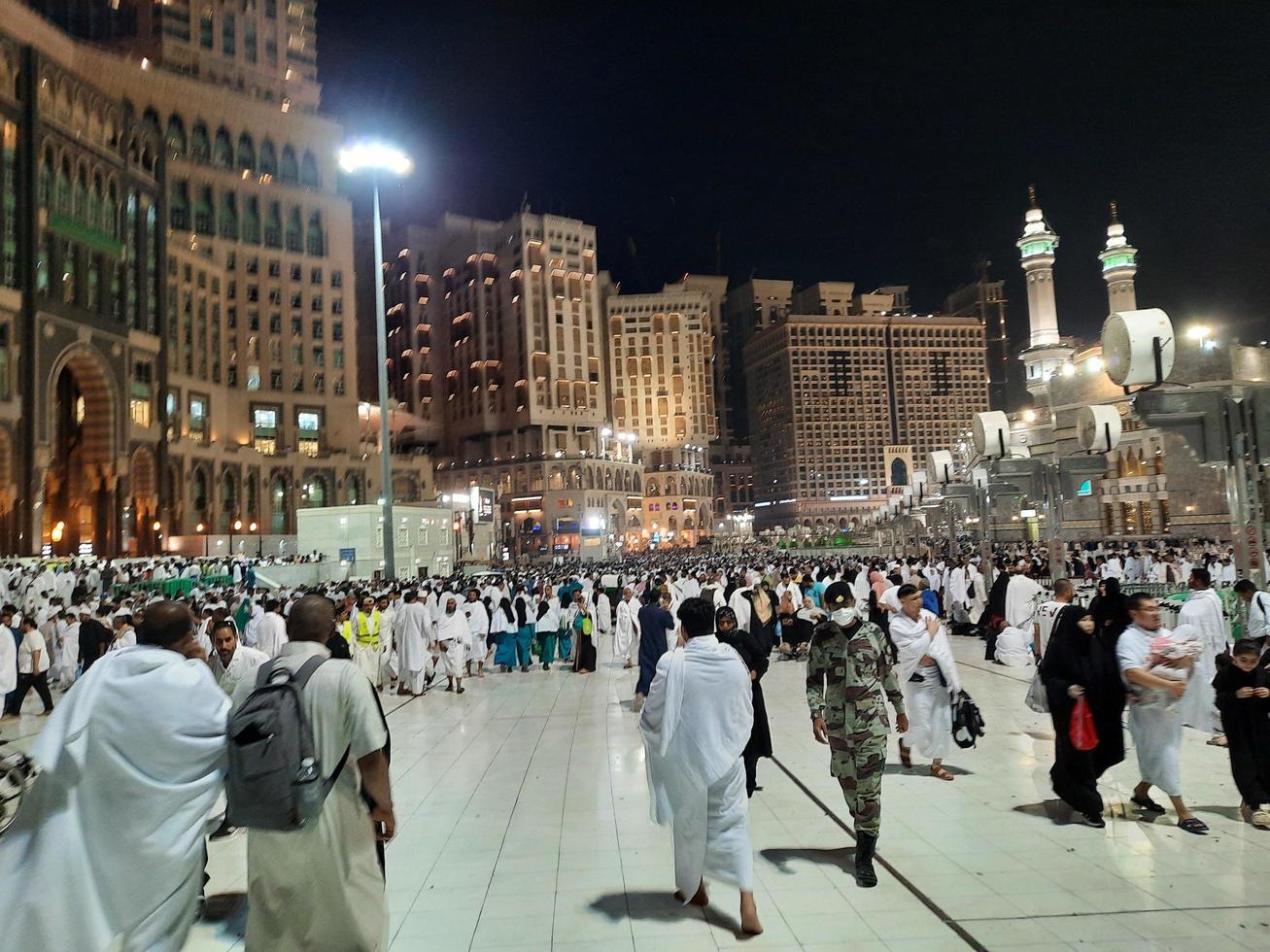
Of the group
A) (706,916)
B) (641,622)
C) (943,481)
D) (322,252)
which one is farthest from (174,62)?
(706,916)

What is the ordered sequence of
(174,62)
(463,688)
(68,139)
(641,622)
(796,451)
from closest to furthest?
(641,622)
(463,688)
(68,139)
(174,62)
(796,451)

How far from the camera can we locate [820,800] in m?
6.30

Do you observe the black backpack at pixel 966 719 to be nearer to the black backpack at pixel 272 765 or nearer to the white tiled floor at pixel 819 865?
the white tiled floor at pixel 819 865

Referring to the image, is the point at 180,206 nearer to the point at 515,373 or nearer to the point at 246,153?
the point at 246,153

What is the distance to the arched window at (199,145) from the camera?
5441cm

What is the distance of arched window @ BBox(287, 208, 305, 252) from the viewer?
2308 inches

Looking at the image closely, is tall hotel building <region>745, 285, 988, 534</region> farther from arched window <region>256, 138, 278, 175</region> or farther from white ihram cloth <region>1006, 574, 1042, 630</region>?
white ihram cloth <region>1006, 574, 1042, 630</region>

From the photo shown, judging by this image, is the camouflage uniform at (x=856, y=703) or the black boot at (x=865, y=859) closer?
the black boot at (x=865, y=859)

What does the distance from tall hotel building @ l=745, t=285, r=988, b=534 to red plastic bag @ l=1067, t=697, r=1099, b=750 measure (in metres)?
102

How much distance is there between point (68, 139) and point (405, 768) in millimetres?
39019

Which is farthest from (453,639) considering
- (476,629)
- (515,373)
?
(515,373)

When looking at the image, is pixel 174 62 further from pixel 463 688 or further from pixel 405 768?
pixel 405 768

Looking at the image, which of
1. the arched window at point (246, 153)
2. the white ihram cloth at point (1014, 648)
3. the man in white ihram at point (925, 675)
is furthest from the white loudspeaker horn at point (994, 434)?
the arched window at point (246, 153)

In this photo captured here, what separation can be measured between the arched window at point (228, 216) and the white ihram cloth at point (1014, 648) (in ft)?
183
